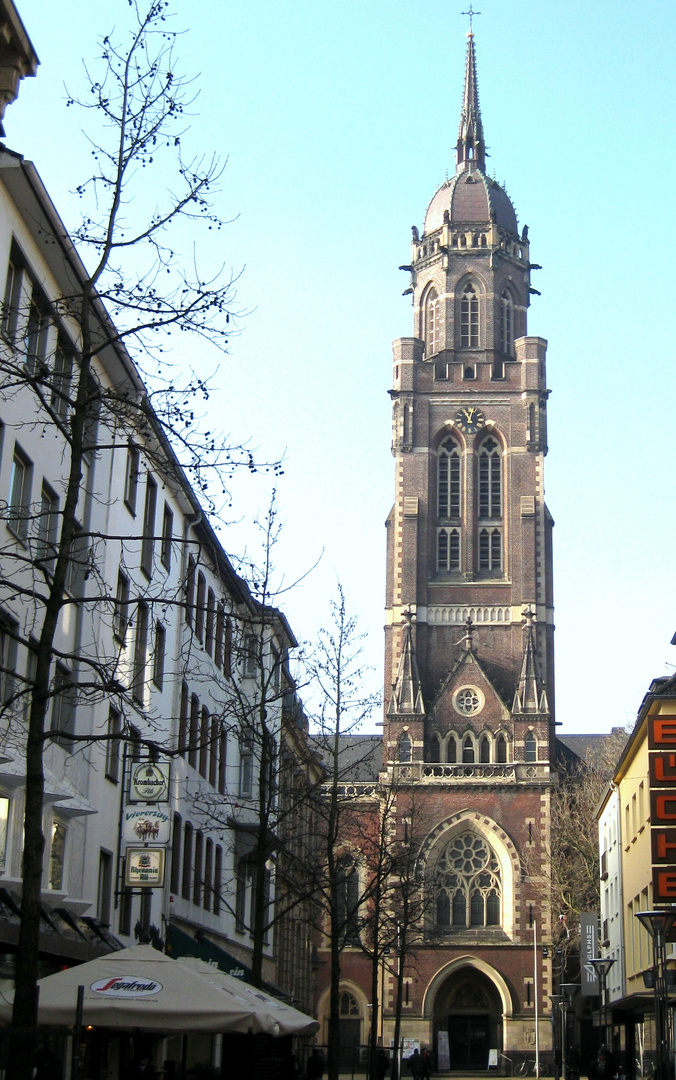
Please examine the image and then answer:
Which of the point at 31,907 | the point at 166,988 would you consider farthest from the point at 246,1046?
the point at 31,907

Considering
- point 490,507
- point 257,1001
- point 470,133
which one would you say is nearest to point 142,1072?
point 257,1001

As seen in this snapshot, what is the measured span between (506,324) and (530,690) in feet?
78.2

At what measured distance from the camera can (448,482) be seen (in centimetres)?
7894

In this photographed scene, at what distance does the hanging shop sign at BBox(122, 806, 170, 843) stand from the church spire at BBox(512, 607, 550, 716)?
4976 centimetres

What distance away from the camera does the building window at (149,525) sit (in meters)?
29.1

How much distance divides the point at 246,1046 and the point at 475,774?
51029 mm

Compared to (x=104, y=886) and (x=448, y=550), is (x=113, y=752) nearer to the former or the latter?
(x=104, y=886)

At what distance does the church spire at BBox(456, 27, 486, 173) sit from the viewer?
298 feet

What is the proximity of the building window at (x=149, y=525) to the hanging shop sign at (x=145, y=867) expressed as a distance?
589 centimetres

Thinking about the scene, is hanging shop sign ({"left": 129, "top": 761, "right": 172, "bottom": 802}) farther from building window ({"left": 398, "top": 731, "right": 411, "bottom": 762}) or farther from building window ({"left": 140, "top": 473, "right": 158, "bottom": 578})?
building window ({"left": 398, "top": 731, "right": 411, "bottom": 762})

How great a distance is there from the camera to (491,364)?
82000mm

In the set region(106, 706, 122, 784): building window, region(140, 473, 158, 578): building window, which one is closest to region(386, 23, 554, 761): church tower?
region(140, 473, 158, 578): building window

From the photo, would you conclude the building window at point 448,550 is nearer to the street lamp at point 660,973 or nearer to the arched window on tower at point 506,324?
the arched window on tower at point 506,324

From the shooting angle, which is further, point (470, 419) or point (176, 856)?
point (470, 419)
